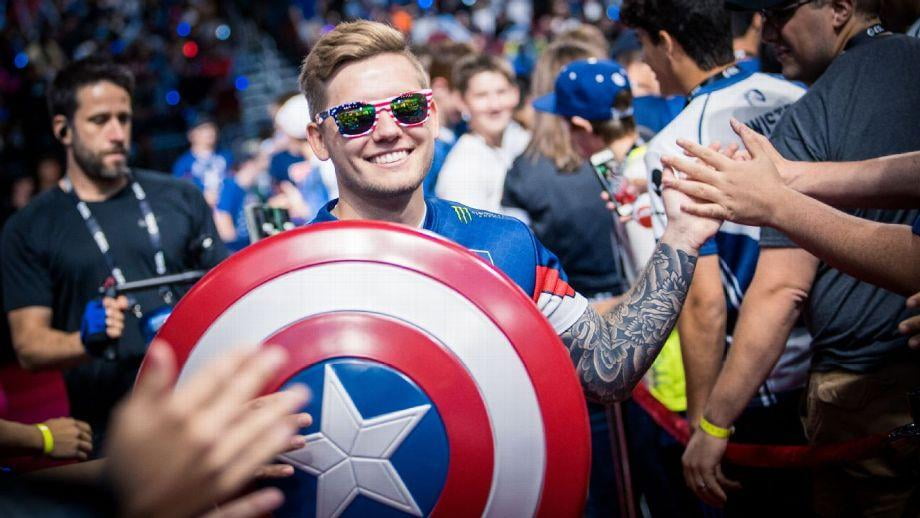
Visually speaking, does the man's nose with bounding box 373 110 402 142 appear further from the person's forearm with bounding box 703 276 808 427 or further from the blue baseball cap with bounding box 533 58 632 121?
the blue baseball cap with bounding box 533 58 632 121

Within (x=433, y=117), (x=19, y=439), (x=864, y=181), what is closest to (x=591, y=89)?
(x=433, y=117)

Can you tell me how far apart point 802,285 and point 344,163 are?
4.66 ft

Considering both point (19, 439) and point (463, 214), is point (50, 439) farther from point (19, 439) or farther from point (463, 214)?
point (463, 214)

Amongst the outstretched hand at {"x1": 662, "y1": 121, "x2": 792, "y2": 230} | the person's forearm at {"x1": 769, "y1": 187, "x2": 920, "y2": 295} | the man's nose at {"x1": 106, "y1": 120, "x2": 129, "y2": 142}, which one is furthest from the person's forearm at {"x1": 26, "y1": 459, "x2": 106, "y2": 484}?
the man's nose at {"x1": 106, "y1": 120, "x2": 129, "y2": 142}

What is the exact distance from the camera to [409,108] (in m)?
2.14

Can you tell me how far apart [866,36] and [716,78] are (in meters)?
0.60

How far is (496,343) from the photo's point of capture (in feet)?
5.10

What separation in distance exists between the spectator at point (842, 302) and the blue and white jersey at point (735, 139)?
1.05 feet

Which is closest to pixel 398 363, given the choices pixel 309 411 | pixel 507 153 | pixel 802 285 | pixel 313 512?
pixel 309 411

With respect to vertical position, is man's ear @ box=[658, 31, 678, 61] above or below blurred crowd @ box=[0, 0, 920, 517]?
above

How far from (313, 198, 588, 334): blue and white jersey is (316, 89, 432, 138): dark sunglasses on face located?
24 cm

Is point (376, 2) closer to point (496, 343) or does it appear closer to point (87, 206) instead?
point (87, 206)

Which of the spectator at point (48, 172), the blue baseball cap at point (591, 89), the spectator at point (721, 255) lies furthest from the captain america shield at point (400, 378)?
the spectator at point (48, 172)

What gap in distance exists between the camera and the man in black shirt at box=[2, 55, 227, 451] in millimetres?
3584
